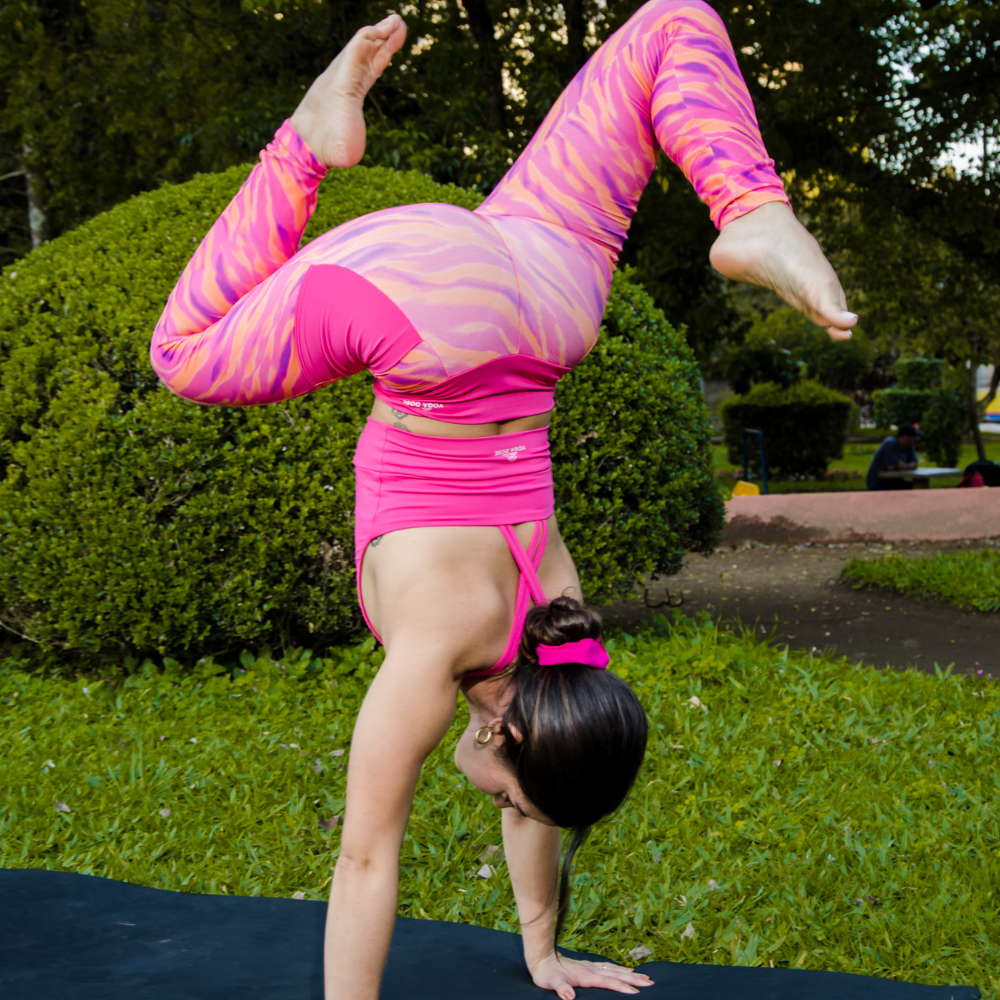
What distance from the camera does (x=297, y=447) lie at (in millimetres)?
4637

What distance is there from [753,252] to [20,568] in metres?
4.24

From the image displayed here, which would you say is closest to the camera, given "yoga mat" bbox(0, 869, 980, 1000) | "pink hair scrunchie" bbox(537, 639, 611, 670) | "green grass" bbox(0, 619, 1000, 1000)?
"pink hair scrunchie" bbox(537, 639, 611, 670)

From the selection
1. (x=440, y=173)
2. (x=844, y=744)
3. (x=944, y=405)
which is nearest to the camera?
(x=844, y=744)

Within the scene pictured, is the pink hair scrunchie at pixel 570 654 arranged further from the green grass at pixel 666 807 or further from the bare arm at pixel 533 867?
the green grass at pixel 666 807

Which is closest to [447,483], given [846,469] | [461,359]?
[461,359]

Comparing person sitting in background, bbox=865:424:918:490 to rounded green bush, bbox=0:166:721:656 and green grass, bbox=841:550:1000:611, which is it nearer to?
green grass, bbox=841:550:1000:611

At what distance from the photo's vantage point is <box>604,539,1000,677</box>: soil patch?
5.59 metres

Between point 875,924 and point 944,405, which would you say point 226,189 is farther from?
point 944,405

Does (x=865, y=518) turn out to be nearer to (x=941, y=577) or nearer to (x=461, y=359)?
(x=941, y=577)

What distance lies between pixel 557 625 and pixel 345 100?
1.04m

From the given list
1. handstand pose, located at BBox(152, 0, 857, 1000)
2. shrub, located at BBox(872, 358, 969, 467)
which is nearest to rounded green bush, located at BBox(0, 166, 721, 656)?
handstand pose, located at BBox(152, 0, 857, 1000)

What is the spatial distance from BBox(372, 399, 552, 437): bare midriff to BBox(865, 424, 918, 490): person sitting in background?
1039 centimetres

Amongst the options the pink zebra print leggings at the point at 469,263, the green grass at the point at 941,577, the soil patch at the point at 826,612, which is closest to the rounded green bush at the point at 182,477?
the soil patch at the point at 826,612

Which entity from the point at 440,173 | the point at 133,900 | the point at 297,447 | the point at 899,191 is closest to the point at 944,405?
the point at 899,191
